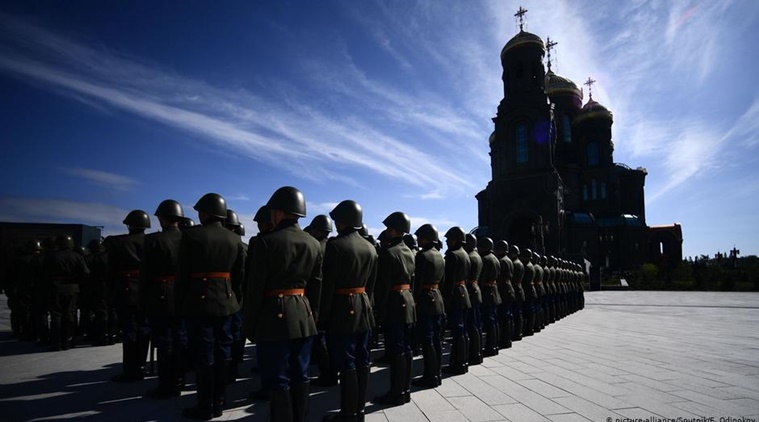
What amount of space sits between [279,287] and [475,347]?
450cm

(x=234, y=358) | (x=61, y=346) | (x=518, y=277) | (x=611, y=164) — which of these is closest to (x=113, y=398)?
(x=234, y=358)

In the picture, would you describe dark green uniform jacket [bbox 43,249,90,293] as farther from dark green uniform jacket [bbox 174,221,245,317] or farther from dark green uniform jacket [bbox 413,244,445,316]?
dark green uniform jacket [bbox 413,244,445,316]

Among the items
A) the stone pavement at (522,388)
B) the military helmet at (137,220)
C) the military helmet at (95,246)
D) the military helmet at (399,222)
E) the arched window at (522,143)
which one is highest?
the arched window at (522,143)

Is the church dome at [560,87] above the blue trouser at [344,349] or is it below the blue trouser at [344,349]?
above

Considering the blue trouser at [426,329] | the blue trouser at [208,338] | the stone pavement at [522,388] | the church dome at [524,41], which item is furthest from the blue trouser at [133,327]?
the church dome at [524,41]

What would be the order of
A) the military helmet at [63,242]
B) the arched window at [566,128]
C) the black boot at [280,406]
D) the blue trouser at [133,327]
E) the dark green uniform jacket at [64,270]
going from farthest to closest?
the arched window at [566,128] < the military helmet at [63,242] < the dark green uniform jacket at [64,270] < the blue trouser at [133,327] < the black boot at [280,406]

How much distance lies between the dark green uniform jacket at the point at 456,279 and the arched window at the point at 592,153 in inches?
2143

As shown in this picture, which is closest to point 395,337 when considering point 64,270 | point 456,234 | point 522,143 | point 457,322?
point 457,322

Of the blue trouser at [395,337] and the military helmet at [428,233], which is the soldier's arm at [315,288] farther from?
the military helmet at [428,233]

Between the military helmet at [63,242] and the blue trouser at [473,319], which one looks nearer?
the blue trouser at [473,319]

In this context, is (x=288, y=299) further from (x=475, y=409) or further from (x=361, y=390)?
(x=475, y=409)

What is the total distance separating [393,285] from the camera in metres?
5.06

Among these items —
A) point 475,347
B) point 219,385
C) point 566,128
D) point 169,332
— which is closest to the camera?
point 219,385

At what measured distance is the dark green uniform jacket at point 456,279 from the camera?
19.9ft
